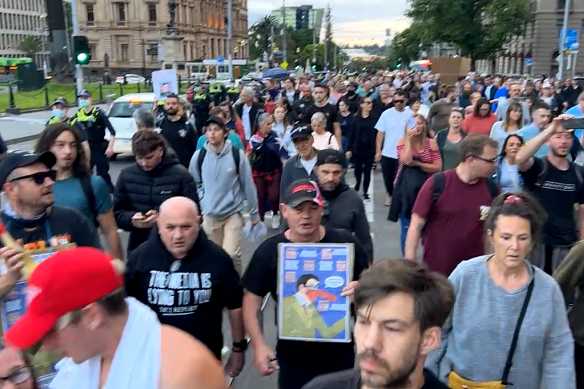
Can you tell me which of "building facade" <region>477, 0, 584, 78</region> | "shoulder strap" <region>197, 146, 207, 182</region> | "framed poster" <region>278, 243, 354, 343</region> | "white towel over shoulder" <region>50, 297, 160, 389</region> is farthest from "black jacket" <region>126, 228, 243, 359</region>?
"building facade" <region>477, 0, 584, 78</region>

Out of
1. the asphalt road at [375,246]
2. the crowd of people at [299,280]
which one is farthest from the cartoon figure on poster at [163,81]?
the crowd of people at [299,280]

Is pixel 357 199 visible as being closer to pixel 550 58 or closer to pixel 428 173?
pixel 428 173

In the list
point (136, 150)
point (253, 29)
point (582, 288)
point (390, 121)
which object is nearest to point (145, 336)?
point (582, 288)

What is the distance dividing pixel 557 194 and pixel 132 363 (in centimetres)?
404

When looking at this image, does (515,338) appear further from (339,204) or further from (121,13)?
(121,13)

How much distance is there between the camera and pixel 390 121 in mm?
10109

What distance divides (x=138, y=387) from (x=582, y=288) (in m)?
2.45

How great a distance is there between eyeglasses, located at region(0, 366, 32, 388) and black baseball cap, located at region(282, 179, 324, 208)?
170cm

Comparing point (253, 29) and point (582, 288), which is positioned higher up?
point (253, 29)

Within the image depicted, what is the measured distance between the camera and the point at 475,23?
54.0 metres

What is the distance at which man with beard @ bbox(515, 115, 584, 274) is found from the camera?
498 cm

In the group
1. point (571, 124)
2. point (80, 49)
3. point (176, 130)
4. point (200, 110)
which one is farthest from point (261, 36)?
point (571, 124)

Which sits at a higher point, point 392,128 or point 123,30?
point 123,30

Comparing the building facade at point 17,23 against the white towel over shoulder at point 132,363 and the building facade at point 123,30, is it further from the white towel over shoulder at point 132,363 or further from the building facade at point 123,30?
the white towel over shoulder at point 132,363
